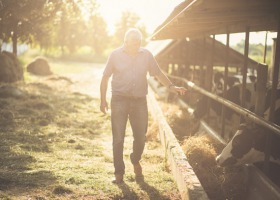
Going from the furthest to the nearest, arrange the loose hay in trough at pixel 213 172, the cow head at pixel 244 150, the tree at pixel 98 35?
the tree at pixel 98 35
the cow head at pixel 244 150
the loose hay in trough at pixel 213 172

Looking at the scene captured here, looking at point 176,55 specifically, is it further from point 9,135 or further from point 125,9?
point 125,9

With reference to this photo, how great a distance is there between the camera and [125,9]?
99.5 meters

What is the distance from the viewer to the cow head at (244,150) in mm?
5344

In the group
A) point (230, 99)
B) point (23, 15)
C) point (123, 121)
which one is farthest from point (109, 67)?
point (23, 15)

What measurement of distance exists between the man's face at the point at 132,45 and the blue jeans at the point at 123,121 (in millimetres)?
672

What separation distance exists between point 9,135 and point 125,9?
95.3m

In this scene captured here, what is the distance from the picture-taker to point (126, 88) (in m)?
5.26

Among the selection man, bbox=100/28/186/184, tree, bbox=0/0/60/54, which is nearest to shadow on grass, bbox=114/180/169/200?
man, bbox=100/28/186/184

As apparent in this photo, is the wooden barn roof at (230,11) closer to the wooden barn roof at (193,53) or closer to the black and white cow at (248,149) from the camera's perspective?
the black and white cow at (248,149)

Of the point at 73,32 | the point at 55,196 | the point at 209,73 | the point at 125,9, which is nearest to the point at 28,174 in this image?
the point at 55,196

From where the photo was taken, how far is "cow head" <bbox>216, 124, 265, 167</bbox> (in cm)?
534

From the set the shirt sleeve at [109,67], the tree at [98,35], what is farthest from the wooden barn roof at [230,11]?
the tree at [98,35]

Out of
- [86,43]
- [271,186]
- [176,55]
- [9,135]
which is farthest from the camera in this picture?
[86,43]

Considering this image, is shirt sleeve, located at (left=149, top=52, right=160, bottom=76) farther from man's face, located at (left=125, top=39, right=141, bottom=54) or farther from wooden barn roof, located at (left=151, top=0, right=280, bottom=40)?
wooden barn roof, located at (left=151, top=0, right=280, bottom=40)
